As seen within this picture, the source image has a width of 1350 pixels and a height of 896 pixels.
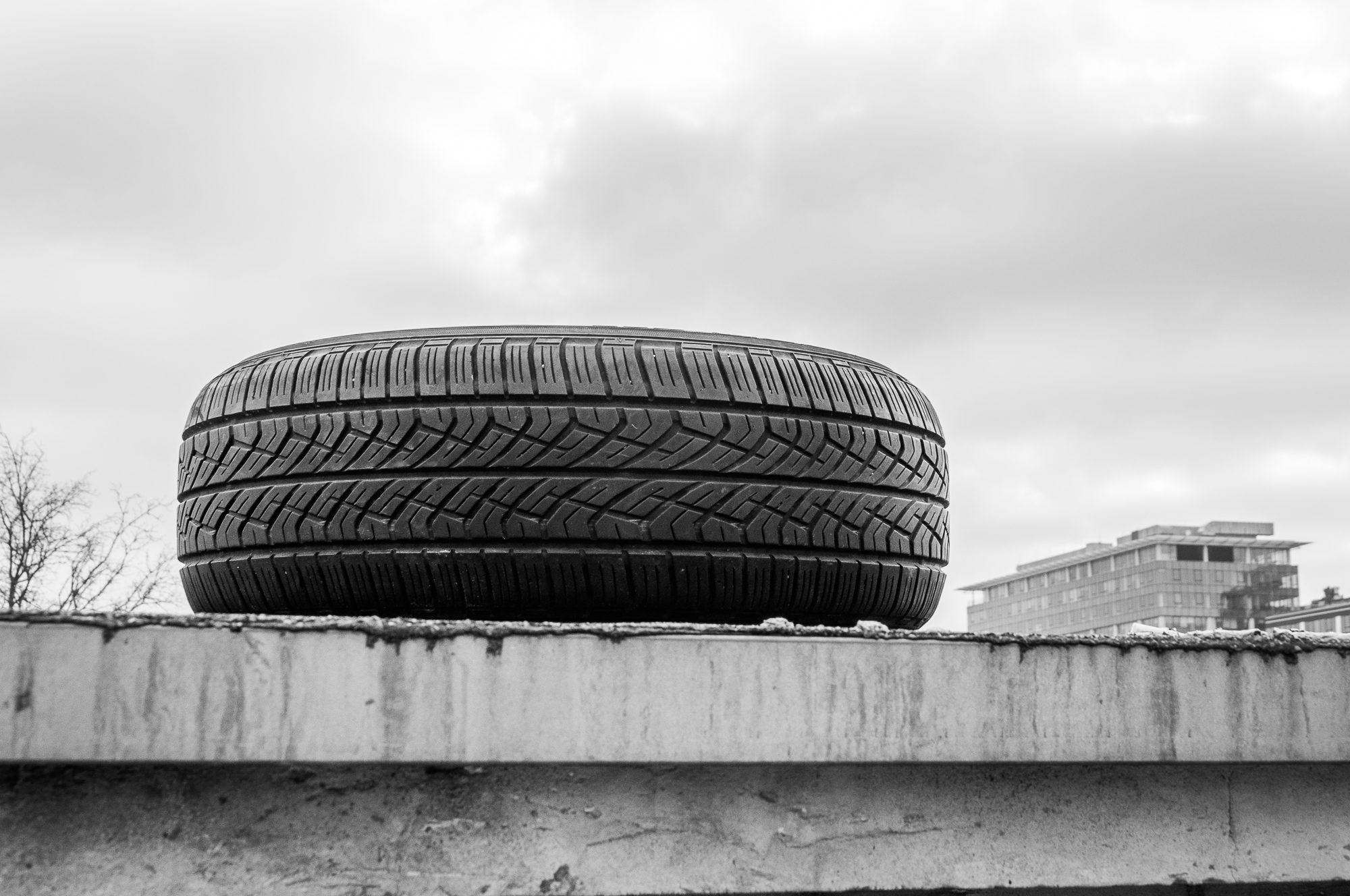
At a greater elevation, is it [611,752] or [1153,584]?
[1153,584]

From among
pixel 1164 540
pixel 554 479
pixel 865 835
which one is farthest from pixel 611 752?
pixel 1164 540

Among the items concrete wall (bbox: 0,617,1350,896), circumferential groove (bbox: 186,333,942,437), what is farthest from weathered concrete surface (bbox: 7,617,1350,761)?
circumferential groove (bbox: 186,333,942,437)

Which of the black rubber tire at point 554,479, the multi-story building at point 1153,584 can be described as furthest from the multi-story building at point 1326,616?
the multi-story building at point 1153,584

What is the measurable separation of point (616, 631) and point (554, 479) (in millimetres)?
657

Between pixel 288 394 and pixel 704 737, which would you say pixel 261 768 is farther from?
pixel 288 394

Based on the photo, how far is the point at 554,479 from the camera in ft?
8.87

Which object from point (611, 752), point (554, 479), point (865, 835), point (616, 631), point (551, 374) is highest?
point (551, 374)

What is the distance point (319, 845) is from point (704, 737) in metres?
0.63

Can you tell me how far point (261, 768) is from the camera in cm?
210

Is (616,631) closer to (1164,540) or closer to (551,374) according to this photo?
(551,374)

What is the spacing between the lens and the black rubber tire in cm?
272

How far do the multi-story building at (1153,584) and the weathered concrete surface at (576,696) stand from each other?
2299 inches

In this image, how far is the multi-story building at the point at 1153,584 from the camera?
6066 centimetres

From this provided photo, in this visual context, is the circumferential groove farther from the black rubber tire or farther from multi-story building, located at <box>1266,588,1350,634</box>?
multi-story building, located at <box>1266,588,1350,634</box>
